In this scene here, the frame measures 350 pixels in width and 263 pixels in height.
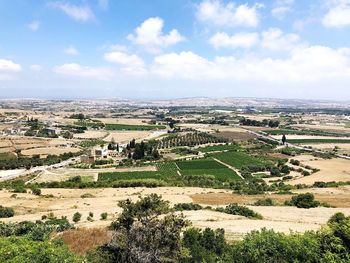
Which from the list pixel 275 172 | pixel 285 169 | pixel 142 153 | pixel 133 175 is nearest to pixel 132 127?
pixel 142 153

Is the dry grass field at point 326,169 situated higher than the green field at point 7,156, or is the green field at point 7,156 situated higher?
the dry grass field at point 326,169

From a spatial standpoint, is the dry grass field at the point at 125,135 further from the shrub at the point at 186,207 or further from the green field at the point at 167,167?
the shrub at the point at 186,207

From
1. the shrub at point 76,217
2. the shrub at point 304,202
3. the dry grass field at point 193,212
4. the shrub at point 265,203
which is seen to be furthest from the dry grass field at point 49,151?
the shrub at point 304,202

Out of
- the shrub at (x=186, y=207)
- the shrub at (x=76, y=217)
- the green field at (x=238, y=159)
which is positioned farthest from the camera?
the green field at (x=238, y=159)

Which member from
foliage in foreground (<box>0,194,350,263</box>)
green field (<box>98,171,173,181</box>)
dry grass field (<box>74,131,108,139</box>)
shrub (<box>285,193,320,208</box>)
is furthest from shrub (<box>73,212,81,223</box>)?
dry grass field (<box>74,131,108,139</box>)

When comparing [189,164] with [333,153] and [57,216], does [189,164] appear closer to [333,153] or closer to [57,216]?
[333,153]

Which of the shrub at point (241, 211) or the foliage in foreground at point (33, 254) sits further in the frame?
the shrub at point (241, 211)

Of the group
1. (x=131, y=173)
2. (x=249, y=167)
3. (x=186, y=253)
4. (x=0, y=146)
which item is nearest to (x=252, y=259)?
(x=186, y=253)
